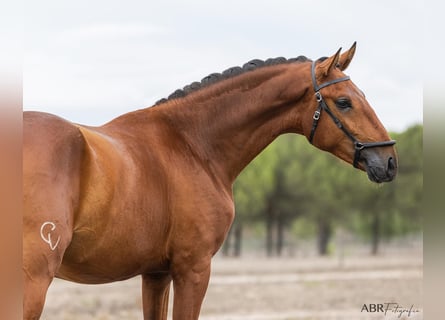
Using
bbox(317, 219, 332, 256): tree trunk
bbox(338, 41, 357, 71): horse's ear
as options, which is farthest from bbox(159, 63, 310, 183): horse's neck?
bbox(317, 219, 332, 256): tree trunk

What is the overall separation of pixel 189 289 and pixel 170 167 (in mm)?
839


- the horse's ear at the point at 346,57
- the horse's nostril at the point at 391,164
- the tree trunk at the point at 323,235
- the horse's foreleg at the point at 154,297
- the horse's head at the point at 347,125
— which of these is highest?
the horse's ear at the point at 346,57

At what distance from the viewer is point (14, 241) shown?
137 centimetres

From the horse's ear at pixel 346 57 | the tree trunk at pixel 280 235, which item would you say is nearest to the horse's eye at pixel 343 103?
the horse's ear at pixel 346 57

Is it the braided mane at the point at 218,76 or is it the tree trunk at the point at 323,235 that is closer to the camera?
the braided mane at the point at 218,76

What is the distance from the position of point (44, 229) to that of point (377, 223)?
110 feet

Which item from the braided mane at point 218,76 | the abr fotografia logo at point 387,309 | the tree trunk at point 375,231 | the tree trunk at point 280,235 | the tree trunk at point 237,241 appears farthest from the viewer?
the tree trunk at point 280,235

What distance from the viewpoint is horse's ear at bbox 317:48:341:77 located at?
4156mm

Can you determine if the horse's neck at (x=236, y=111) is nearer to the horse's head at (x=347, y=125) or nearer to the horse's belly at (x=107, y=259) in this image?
the horse's head at (x=347, y=125)

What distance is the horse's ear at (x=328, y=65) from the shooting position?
13.6ft

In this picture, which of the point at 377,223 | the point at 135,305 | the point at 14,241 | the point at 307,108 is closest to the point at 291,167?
the point at 377,223

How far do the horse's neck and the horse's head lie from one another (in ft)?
0.58

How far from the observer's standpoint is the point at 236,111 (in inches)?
173

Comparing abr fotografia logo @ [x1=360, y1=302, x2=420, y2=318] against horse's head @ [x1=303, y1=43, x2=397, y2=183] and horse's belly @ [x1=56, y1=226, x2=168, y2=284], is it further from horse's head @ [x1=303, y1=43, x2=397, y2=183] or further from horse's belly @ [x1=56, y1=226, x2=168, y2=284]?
horse's belly @ [x1=56, y1=226, x2=168, y2=284]
